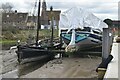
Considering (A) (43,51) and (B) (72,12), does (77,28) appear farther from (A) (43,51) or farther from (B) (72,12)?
(A) (43,51)

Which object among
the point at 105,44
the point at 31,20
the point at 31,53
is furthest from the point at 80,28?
the point at 105,44

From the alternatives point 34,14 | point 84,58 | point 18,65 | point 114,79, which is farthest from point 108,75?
point 34,14

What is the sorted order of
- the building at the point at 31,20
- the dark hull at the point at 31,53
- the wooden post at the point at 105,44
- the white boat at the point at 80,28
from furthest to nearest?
the building at the point at 31,20
the white boat at the point at 80,28
the dark hull at the point at 31,53
the wooden post at the point at 105,44

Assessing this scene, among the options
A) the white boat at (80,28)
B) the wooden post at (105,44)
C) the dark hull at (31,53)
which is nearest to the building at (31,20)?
the white boat at (80,28)

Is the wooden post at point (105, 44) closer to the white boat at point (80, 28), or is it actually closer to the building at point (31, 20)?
the white boat at point (80, 28)

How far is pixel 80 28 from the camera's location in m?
21.3

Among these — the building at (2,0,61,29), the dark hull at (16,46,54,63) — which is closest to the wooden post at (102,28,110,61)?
the dark hull at (16,46,54,63)

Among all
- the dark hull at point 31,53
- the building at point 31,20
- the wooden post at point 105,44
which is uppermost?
the building at point 31,20

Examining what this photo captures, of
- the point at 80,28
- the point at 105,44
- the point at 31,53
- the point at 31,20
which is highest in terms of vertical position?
the point at 31,20

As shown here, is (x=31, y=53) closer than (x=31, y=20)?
Yes

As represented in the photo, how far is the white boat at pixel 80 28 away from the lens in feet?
65.6

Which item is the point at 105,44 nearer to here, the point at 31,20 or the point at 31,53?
the point at 31,53

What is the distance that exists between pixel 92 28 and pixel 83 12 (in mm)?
1395

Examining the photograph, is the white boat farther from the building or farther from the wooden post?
the wooden post
